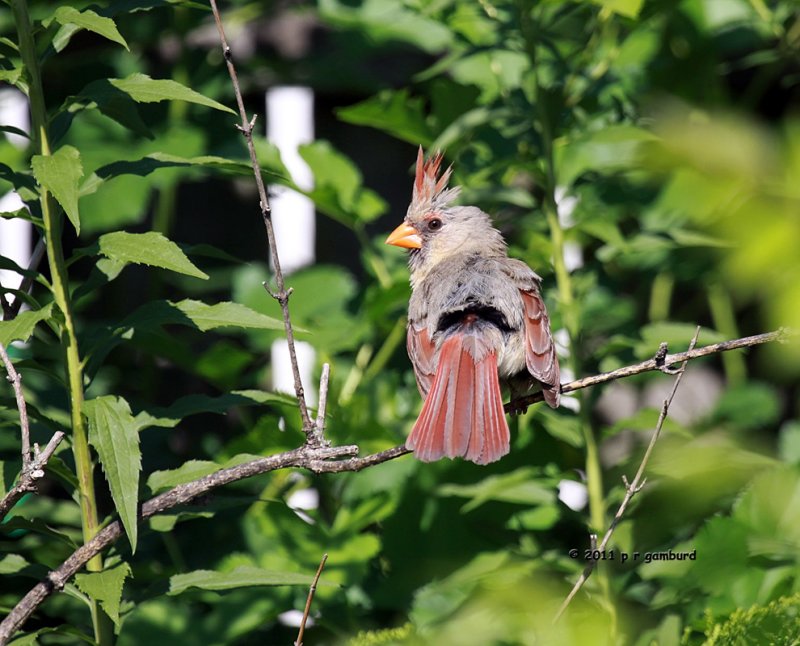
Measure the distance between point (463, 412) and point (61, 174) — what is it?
0.99 m

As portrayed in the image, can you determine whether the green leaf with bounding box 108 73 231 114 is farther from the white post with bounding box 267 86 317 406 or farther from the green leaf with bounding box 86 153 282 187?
the white post with bounding box 267 86 317 406

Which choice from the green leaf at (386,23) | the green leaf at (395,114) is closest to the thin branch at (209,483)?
the green leaf at (395,114)

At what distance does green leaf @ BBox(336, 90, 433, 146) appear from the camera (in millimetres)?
3449

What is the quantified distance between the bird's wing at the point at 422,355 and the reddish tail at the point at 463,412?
0.09 m

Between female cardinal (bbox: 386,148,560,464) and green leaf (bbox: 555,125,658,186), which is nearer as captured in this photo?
female cardinal (bbox: 386,148,560,464)

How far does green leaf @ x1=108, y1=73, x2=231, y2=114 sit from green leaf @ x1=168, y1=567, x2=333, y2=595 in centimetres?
91

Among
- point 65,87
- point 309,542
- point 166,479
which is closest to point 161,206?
point 65,87

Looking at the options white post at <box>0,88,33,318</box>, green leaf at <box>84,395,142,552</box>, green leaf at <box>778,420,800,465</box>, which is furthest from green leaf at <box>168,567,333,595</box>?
white post at <box>0,88,33,318</box>

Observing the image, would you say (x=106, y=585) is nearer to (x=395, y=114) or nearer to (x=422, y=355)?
(x=422, y=355)

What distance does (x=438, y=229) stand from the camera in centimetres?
362

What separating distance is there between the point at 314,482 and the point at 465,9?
5.31 ft

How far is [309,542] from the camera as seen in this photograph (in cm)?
330

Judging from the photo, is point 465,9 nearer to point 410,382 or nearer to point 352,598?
point 410,382

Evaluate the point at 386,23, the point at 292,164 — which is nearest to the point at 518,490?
the point at 386,23
